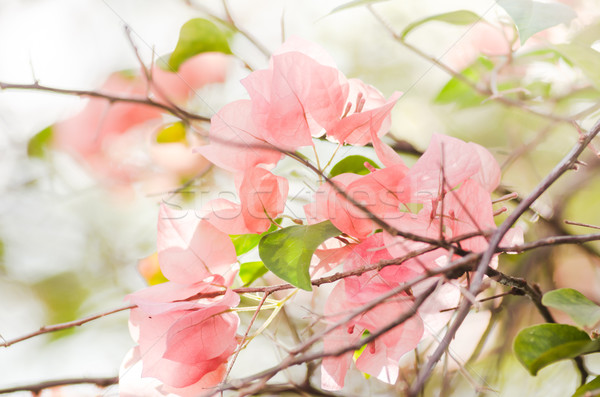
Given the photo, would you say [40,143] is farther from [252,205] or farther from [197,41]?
[252,205]

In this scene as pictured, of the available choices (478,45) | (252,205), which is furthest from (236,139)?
(478,45)

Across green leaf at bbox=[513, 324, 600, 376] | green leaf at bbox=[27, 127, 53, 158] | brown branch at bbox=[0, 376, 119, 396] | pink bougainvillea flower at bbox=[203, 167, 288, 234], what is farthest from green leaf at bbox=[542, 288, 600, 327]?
green leaf at bbox=[27, 127, 53, 158]

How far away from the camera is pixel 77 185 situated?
1.66 ft

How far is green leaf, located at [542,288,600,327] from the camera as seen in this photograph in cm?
20

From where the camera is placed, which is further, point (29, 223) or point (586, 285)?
point (29, 223)

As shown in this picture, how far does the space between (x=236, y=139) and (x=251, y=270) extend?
0.32 feet

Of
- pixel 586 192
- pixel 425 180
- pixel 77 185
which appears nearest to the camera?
pixel 425 180

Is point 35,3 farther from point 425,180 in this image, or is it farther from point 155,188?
point 425,180

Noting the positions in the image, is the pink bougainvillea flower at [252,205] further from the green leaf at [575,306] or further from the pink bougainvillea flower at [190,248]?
the green leaf at [575,306]

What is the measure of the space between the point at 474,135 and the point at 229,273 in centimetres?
30

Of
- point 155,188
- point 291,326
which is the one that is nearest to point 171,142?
point 155,188

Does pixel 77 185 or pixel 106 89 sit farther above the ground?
pixel 106 89

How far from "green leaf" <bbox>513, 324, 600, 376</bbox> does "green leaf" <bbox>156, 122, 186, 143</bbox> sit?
0.30 m

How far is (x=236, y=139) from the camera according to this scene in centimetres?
25
